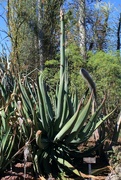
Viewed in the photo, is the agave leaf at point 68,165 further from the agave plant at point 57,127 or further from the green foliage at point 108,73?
the green foliage at point 108,73

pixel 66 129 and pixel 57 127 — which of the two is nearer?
pixel 66 129

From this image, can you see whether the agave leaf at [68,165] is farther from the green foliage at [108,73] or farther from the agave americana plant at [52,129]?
the green foliage at [108,73]

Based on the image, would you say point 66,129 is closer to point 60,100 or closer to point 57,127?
point 57,127

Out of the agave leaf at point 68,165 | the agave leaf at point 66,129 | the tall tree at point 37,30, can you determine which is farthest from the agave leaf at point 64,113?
the tall tree at point 37,30

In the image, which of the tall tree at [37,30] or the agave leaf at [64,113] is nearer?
the agave leaf at [64,113]

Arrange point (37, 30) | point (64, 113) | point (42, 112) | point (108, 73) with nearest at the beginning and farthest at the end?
Result: point (42, 112) < point (64, 113) < point (108, 73) < point (37, 30)

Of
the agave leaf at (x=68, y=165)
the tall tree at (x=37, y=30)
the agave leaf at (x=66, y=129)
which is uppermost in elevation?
the tall tree at (x=37, y=30)

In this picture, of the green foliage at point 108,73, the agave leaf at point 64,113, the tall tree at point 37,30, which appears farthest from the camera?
the tall tree at point 37,30

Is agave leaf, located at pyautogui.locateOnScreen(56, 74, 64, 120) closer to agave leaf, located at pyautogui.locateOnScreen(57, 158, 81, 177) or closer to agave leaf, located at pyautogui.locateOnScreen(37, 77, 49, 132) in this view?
agave leaf, located at pyautogui.locateOnScreen(37, 77, 49, 132)

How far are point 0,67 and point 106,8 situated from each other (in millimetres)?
14418

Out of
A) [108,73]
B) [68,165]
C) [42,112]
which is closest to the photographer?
[68,165]

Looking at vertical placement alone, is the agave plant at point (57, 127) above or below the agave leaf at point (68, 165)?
above

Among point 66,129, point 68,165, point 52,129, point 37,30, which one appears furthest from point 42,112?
point 37,30

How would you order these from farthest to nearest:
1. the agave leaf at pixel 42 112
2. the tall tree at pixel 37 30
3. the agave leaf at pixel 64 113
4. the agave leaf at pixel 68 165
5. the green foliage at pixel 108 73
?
the tall tree at pixel 37 30 < the green foliage at pixel 108 73 < the agave leaf at pixel 64 113 < the agave leaf at pixel 42 112 < the agave leaf at pixel 68 165
